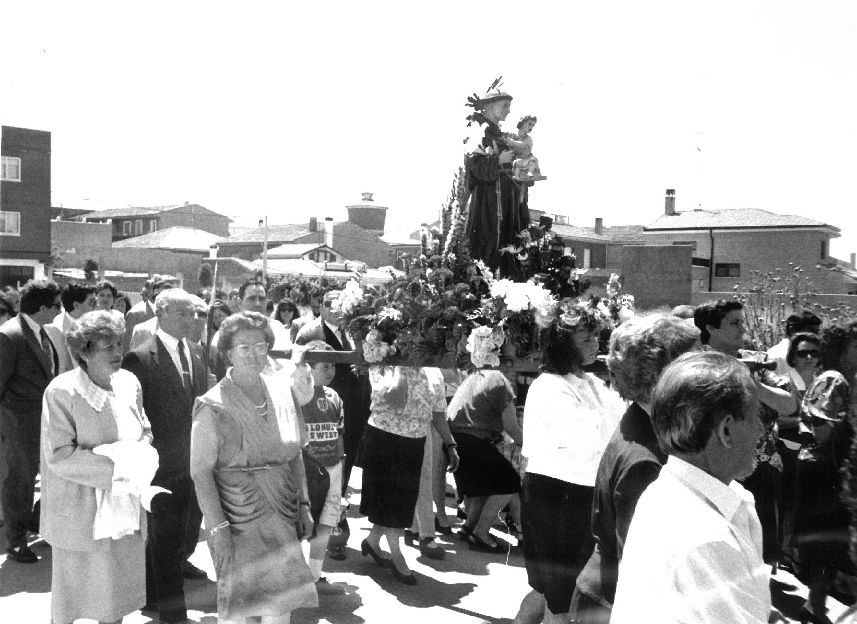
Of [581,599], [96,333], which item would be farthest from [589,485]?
[96,333]

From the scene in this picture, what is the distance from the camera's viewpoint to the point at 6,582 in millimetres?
5641

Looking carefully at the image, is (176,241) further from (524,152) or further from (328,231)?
(524,152)

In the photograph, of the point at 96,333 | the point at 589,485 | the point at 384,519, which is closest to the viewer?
the point at 589,485

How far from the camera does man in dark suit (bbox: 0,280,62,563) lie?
617cm

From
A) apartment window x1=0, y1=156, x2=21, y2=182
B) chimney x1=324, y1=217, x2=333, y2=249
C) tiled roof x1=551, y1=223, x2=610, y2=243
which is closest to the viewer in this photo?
apartment window x1=0, y1=156, x2=21, y2=182

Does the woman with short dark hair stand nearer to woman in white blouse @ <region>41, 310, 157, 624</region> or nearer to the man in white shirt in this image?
the man in white shirt

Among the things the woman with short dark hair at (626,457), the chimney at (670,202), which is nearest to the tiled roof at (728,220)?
the chimney at (670,202)

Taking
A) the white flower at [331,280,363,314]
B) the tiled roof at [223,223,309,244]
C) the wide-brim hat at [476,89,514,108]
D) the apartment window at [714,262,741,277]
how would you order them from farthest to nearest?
the tiled roof at [223,223,309,244], the apartment window at [714,262,741,277], the wide-brim hat at [476,89,514,108], the white flower at [331,280,363,314]

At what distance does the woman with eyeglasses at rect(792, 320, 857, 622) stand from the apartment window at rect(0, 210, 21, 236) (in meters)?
35.1

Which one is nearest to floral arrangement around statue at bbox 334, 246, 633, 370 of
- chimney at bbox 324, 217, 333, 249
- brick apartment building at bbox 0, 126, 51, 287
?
brick apartment building at bbox 0, 126, 51, 287

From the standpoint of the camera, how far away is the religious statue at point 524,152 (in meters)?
5.74

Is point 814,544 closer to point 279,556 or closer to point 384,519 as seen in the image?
point 384,519

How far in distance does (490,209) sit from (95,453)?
3.02 m

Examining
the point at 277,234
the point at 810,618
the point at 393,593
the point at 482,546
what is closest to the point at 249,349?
the point at 393,593
